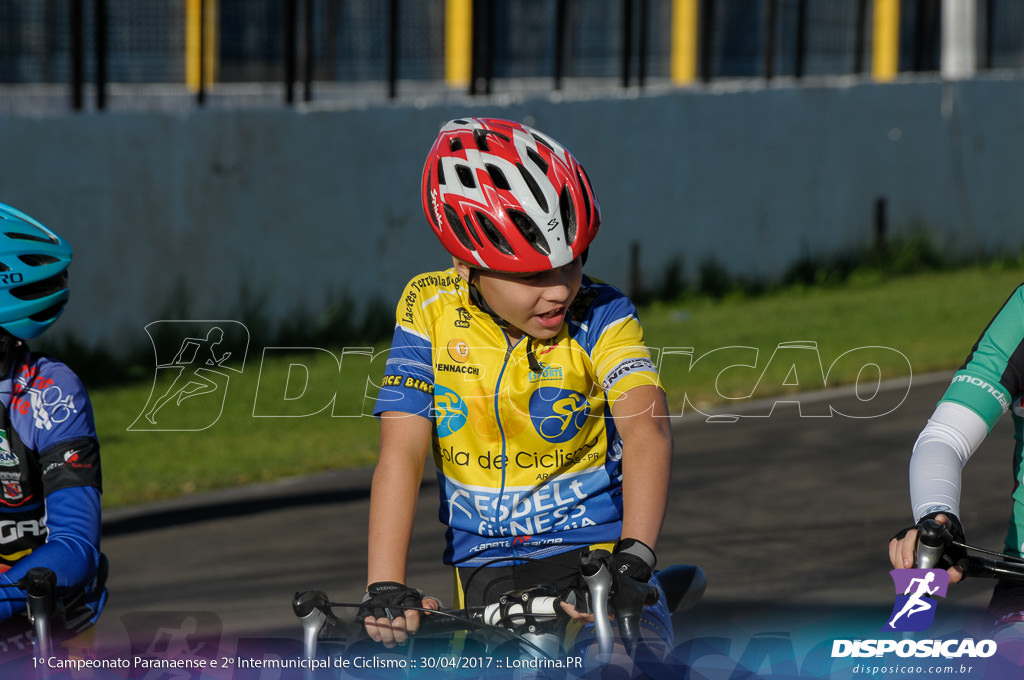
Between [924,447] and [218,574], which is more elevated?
[924,447]

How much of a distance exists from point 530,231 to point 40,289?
1363 mm

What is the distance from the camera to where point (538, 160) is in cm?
330

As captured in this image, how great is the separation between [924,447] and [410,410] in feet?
3.92

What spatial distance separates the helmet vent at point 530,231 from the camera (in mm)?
3178

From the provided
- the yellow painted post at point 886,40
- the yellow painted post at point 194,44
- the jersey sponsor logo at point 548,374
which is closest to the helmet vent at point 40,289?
the jersey sponsor logo at point 548,374

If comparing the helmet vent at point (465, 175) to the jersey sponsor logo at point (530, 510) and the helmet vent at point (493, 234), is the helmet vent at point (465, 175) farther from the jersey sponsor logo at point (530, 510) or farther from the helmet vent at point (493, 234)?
the jersey sponsor logo at point (530, 510)

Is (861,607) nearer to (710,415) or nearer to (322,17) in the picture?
(710,415)

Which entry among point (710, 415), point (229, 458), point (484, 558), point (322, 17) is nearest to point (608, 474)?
point (484, 558)

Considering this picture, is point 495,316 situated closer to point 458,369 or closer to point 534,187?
point 458,369

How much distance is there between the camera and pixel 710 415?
10.8 metres

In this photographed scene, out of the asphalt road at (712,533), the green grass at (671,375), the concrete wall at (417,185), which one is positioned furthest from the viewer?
the concrete wall at (417,185)

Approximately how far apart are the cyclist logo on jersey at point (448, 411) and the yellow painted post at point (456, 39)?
65.7 feet

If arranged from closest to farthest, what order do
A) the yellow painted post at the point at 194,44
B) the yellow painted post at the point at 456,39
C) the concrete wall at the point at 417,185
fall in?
the concrete wall at the point at 417,185 < the yellow painted post at the point at 194,44 < the yellow painted post at the point at 456,39

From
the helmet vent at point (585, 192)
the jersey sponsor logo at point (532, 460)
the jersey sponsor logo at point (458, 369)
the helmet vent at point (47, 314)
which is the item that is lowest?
the jersey sponsor logo at point (532, 460)
